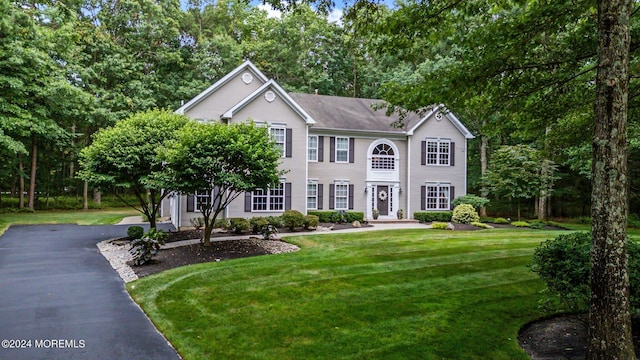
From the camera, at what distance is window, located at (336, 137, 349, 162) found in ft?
76.7

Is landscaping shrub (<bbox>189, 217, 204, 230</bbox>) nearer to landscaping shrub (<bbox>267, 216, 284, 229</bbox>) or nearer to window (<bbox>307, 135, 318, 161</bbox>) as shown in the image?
landscaping shrub (<bbox>267, 216, 284, 229</bbox>)

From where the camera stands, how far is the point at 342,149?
23.5 metres

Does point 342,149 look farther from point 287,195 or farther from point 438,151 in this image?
point 438,151

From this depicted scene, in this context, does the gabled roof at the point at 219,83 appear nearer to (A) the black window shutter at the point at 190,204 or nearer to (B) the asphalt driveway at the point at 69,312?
(A) the black window shutter at the point at 190,204

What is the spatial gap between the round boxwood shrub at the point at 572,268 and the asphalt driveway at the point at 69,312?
553 centimetres

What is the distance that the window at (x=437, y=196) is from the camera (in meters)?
24.9

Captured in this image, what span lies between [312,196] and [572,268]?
57.6 feet

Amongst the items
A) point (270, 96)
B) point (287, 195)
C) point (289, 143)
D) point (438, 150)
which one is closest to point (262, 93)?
point (270, 96)

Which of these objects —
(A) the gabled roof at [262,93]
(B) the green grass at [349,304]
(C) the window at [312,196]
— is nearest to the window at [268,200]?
(C) the window at [312,196]

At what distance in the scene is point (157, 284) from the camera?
9523 millimetres

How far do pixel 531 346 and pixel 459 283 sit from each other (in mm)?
3146

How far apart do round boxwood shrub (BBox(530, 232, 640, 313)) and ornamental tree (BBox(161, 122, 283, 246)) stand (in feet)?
29.1

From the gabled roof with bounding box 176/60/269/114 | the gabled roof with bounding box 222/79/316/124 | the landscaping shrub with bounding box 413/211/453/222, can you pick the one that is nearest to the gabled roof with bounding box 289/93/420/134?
the gabled roof with bounding box 222/79/316/124

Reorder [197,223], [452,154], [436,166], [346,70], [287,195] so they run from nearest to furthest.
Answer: [197,223], [287,195], [436,166], [452,154], [346,70]
